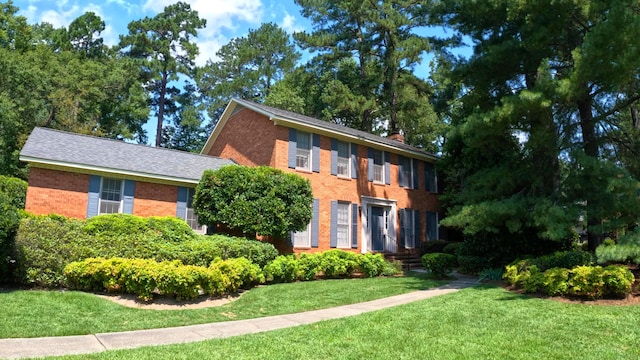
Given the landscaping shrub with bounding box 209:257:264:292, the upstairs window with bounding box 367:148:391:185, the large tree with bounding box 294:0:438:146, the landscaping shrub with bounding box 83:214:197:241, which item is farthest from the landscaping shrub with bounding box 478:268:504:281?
the large tree with bounding box 294:0:438:146

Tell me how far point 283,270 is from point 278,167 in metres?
4.83

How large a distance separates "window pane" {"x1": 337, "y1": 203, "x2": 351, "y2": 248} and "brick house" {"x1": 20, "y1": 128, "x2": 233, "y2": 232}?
18.6 feet

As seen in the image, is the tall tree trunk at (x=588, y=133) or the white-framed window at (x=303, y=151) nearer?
the tall tree trunk at (x=588, y=133)

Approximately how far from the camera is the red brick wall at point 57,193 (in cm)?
1308

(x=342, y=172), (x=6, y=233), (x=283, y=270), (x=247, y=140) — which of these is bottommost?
(x=283, y=270)

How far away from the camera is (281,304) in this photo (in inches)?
392

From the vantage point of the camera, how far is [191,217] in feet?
52.1

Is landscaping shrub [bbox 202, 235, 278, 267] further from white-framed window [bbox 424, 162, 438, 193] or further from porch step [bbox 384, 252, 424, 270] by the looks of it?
white-framed window [bbox 424, 162, 438, 193]

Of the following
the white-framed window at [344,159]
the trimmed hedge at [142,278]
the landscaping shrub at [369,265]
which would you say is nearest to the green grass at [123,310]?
the trimmed hedge at [142,278]

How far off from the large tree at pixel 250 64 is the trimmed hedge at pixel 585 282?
106ft

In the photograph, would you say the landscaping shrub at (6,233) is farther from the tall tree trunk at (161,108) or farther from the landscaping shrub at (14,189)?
the tall tree trunk at (161,108)

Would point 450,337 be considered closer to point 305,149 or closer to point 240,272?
point 240,272

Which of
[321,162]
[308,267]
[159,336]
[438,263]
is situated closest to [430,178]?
[321,162]

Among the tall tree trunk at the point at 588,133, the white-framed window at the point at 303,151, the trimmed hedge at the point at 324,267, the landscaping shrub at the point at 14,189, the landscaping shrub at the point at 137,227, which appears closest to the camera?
the landscaping shrub at the point at 137,227
